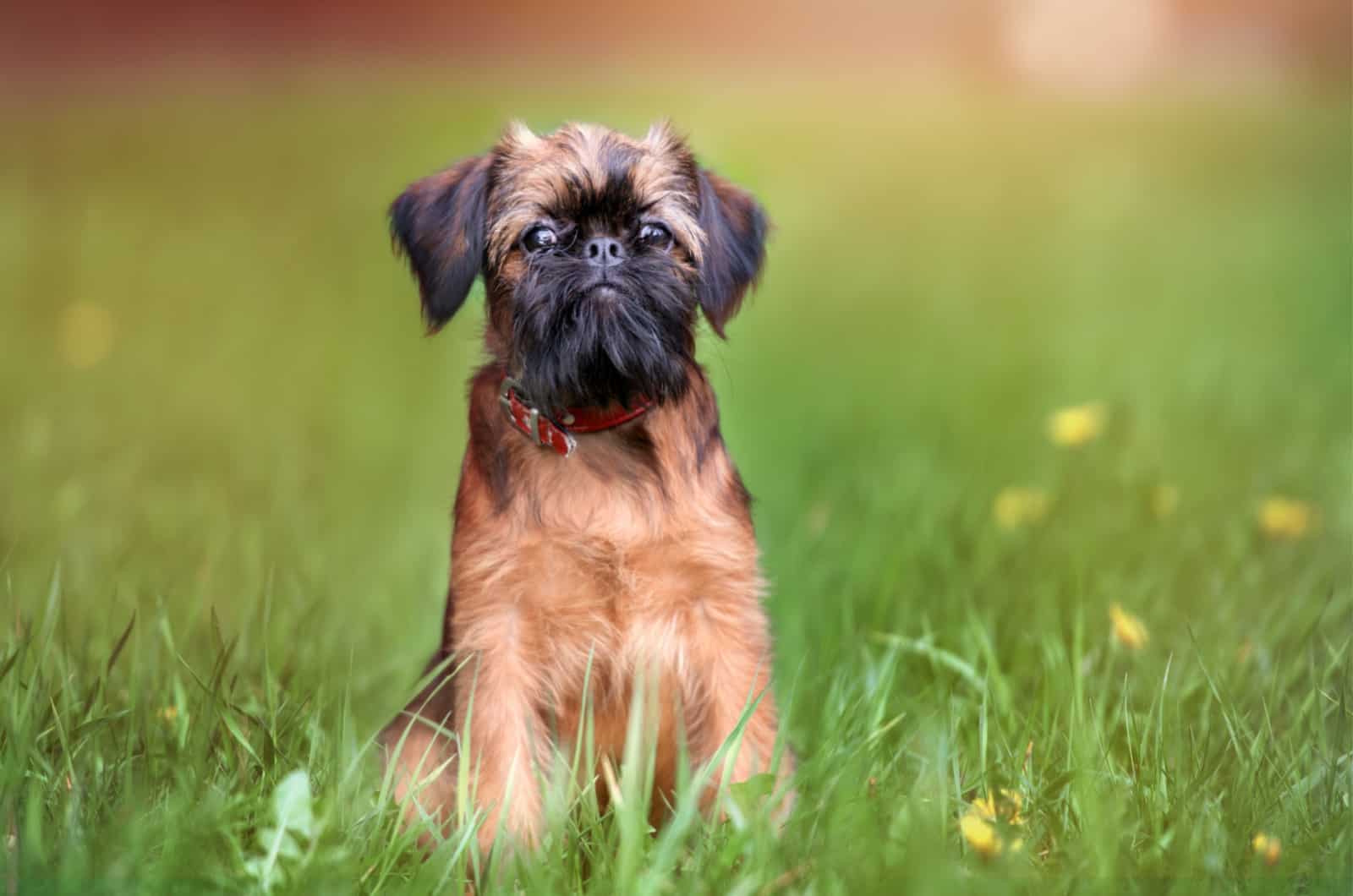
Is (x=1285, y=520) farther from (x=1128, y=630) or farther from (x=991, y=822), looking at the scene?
(x=991, y=822)

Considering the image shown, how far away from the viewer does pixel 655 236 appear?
3062 mm

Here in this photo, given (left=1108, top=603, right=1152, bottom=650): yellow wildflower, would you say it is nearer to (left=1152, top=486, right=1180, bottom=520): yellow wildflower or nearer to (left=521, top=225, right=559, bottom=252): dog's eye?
(left=1152, top=486, right=1180, bottom=520): yellow wildflower

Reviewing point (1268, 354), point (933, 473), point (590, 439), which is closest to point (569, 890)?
point (590, 439)

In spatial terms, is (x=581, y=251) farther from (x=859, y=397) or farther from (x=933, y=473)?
(x=859, y=397)

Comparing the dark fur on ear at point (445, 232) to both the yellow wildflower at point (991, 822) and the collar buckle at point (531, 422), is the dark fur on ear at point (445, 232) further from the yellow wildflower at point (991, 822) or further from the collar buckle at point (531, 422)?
the yellow wildflower at point (991, 822)

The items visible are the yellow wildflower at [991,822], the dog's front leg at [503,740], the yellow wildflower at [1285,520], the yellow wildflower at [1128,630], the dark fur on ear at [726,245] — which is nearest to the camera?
the yellow wildflower at [991,822]

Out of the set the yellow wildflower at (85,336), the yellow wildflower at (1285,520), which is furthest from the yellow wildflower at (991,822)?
the yellow wildflower at (85,336)

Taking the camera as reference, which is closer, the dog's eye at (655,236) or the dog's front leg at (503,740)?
the dog's front leg at (503,740)

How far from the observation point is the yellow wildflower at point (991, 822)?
248cm

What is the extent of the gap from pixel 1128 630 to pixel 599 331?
5.49ft

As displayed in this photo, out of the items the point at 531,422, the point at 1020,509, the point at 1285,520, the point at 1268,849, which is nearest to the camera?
the point at 1268,849

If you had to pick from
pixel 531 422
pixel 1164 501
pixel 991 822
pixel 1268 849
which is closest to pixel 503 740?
pixel 531 422

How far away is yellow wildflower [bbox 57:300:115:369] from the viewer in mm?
6031

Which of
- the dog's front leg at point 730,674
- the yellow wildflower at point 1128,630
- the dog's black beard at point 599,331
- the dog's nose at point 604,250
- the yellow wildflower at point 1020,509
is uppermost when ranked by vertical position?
the dog's nose at point 604,250
